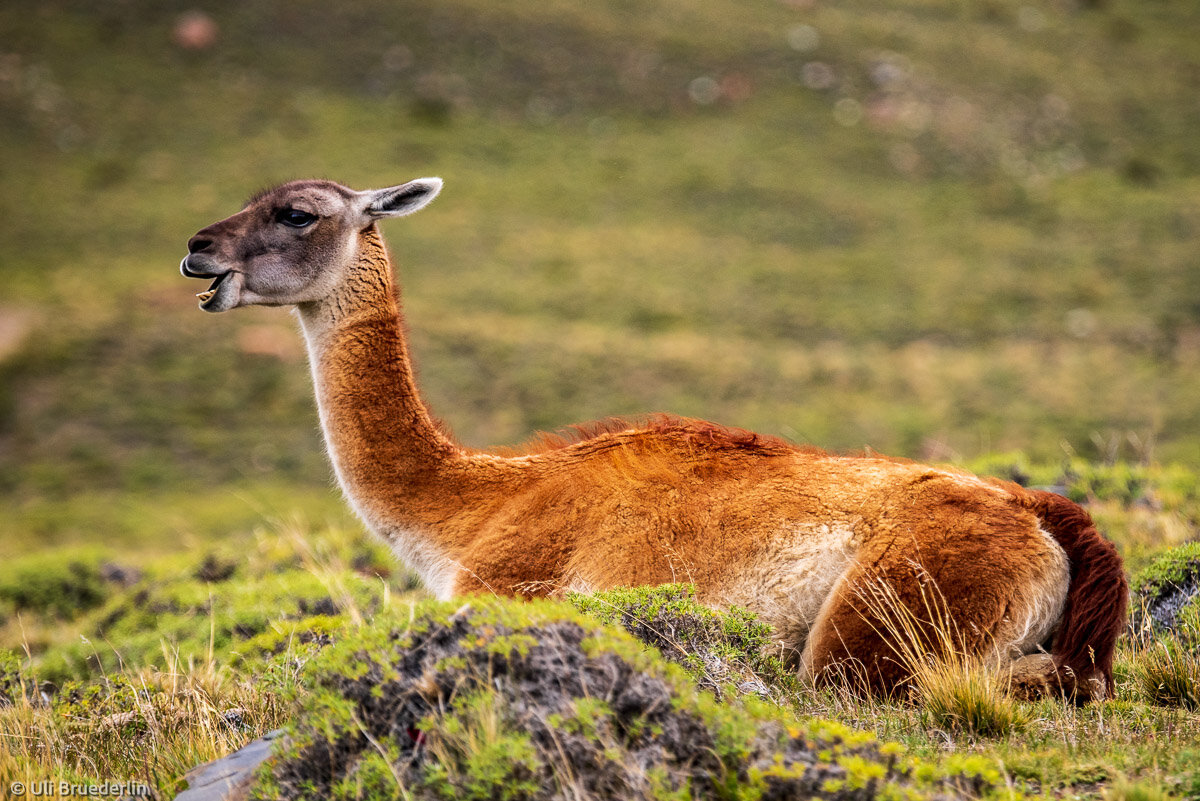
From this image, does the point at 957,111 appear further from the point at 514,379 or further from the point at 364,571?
the point at 364,571

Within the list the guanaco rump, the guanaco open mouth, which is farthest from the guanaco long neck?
the guanaco open mouth

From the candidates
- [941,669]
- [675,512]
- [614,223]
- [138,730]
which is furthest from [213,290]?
[614,223]

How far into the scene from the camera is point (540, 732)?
3352 millimetres

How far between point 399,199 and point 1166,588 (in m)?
5.26

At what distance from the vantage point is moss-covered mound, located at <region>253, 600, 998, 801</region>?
3.24 metres

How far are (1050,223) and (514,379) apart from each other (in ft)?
71.9

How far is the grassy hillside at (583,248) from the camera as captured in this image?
879 inches

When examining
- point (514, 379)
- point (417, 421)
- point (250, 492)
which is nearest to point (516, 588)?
point (417, 421)

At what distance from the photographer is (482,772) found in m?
3.19

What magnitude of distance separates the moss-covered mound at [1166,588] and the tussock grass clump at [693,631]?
2634 millimetres

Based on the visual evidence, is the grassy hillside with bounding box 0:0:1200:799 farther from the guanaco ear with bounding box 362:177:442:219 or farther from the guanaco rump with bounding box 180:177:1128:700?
the guanaco ear with bounding box 362:177:442:219

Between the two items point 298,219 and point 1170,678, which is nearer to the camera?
point 1170,678

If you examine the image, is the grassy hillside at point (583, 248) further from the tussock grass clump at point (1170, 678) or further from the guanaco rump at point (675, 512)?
the guanaco rump at point (675, 512)

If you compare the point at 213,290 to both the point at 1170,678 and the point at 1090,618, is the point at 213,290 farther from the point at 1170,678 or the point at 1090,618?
the point at 1170,678
